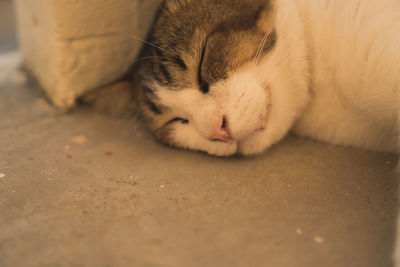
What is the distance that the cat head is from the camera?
1221mm

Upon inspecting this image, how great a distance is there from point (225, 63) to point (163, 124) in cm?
39

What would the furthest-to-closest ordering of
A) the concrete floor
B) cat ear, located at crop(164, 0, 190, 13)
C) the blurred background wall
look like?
the blurred background wall, cat ear, located at crop(164, 0, 190, 13), the concrete floor

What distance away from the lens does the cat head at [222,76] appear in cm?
122

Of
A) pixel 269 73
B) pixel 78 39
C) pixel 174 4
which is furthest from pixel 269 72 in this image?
pixel 78 39

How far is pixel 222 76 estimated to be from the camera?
4.01 feet

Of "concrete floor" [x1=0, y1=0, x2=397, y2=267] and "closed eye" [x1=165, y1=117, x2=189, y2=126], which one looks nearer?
"concrete floor" [x1=0, y1=0, x2=397, y2=267]

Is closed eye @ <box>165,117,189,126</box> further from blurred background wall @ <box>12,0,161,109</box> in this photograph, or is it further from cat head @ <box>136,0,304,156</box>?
blurred background wall @ <box>12,0,161,109</box>

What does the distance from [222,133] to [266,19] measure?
0.45m

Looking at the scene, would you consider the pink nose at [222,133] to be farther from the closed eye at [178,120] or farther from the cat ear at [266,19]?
the cat ear at [266,19]

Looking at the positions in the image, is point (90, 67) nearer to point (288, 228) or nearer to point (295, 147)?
point (295, 147)

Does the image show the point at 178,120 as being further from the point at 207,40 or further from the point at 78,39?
the point at 78,39

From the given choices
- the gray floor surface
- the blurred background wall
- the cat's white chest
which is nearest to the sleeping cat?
the cat's white chest

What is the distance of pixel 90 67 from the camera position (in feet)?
6.29

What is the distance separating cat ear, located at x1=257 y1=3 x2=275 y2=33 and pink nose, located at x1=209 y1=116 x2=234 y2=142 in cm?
37
